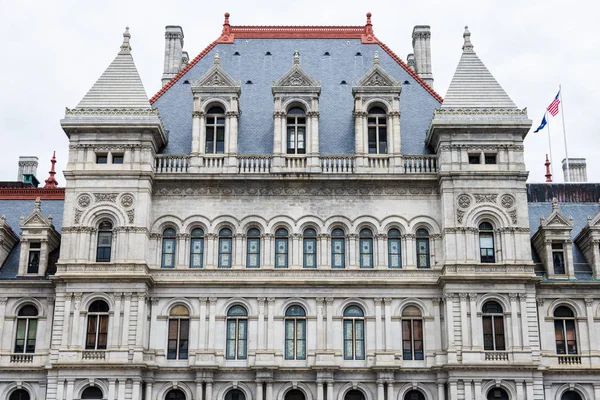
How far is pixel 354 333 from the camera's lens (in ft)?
141

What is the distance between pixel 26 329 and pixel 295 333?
1354 centimetres

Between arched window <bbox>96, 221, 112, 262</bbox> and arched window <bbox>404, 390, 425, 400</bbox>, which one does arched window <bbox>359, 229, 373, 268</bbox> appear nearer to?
arched window <bbox>404, 390, 425, 400</bbox>

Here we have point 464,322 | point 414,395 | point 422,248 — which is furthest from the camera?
point 422,248

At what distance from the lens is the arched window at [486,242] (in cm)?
4356

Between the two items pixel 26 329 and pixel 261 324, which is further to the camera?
pixel 26 329

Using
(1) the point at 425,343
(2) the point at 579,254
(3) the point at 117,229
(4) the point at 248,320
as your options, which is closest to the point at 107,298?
(3) the point at 117,229

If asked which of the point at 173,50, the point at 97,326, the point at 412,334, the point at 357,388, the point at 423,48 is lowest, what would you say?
the point at 357,388

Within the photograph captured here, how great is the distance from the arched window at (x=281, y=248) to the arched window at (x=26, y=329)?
12.5 metres

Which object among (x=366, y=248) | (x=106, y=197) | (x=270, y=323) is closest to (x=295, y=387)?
(x=270, y=323)

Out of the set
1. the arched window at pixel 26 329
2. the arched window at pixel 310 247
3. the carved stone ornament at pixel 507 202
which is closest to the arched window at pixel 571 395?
the carved stone ornament at pixel 507 202

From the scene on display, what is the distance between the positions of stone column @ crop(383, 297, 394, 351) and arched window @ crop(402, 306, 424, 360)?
66 centimetres

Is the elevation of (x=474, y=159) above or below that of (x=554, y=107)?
below

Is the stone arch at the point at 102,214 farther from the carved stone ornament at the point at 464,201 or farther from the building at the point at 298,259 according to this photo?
the carved stone ornament at the point at 464,201

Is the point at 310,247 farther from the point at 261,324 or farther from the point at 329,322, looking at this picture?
the point at 261,324
